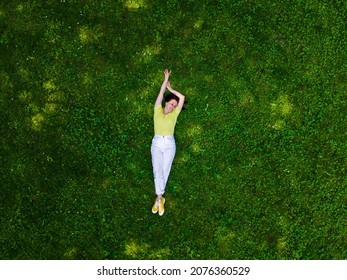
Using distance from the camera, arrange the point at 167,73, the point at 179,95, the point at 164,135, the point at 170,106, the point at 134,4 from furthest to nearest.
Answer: the point at 134,4 < the point at 167,73 < the point at 179,95 < the point at 164,135 < the point at 170,106

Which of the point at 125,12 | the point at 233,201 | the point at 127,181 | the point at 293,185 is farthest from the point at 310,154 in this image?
the point at 125,12

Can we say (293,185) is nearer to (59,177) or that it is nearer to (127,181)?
(127,181)

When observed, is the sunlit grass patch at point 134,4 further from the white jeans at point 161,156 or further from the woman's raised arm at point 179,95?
the white jeans at point 161,156

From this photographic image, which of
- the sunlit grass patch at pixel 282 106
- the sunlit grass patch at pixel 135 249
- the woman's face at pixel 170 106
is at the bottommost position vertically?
the sunlit grass patch at pixel 135 249

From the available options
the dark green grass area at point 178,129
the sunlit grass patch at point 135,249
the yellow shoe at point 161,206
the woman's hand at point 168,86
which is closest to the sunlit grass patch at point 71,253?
the dark green grass area at point 178,129

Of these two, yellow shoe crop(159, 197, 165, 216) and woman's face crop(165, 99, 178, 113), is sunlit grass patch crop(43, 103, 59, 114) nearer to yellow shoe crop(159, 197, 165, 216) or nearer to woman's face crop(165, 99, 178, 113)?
woman's face crop(165, 99, 178, 113)

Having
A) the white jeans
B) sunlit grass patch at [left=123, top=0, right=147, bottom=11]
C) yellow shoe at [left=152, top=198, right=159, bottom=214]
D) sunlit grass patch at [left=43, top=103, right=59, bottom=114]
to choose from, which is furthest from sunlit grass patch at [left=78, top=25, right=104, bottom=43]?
yellow shoe at [left=152, top=198, right=159, bottom=214]

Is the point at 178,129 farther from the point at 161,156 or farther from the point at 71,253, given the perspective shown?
the point at 71,253

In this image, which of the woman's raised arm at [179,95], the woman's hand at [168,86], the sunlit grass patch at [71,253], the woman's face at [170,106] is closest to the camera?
the woman's face at [170,106]

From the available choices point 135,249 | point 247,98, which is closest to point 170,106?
point 247,98
